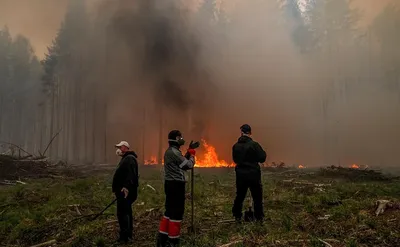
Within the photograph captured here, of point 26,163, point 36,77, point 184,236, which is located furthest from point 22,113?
point 184,236

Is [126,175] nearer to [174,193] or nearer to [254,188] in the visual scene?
[174,193]

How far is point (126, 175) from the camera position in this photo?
6.77 m

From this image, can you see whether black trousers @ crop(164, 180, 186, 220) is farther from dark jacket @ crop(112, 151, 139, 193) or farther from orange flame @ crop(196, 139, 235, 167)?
orange flame @ crop(196, 139, 235, 167)

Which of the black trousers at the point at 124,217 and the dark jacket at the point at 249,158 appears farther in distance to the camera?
the dark jacket at the point at 249,158

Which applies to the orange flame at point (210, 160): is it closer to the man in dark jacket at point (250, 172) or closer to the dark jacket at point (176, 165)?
the man in dark jacket at point (250, 172)

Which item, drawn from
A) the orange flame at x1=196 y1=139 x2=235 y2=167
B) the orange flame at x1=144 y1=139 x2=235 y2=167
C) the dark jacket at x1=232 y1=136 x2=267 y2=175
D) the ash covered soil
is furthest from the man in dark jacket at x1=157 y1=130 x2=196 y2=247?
the orange flame at x1=196 y1=139 x2=235 y2=167

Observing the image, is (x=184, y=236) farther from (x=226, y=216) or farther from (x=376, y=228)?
(x=376, y=228)

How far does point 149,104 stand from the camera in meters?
37.4

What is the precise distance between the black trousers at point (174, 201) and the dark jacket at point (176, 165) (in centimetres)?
10

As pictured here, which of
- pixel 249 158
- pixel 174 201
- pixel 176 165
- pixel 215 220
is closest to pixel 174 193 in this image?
pixel 174 201

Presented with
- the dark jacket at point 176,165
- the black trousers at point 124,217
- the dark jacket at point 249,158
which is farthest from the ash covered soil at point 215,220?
the dark jacket at point 176,165

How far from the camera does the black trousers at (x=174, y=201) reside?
19.9ft

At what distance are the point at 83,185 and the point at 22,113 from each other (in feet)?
169

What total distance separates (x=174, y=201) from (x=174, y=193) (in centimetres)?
16
